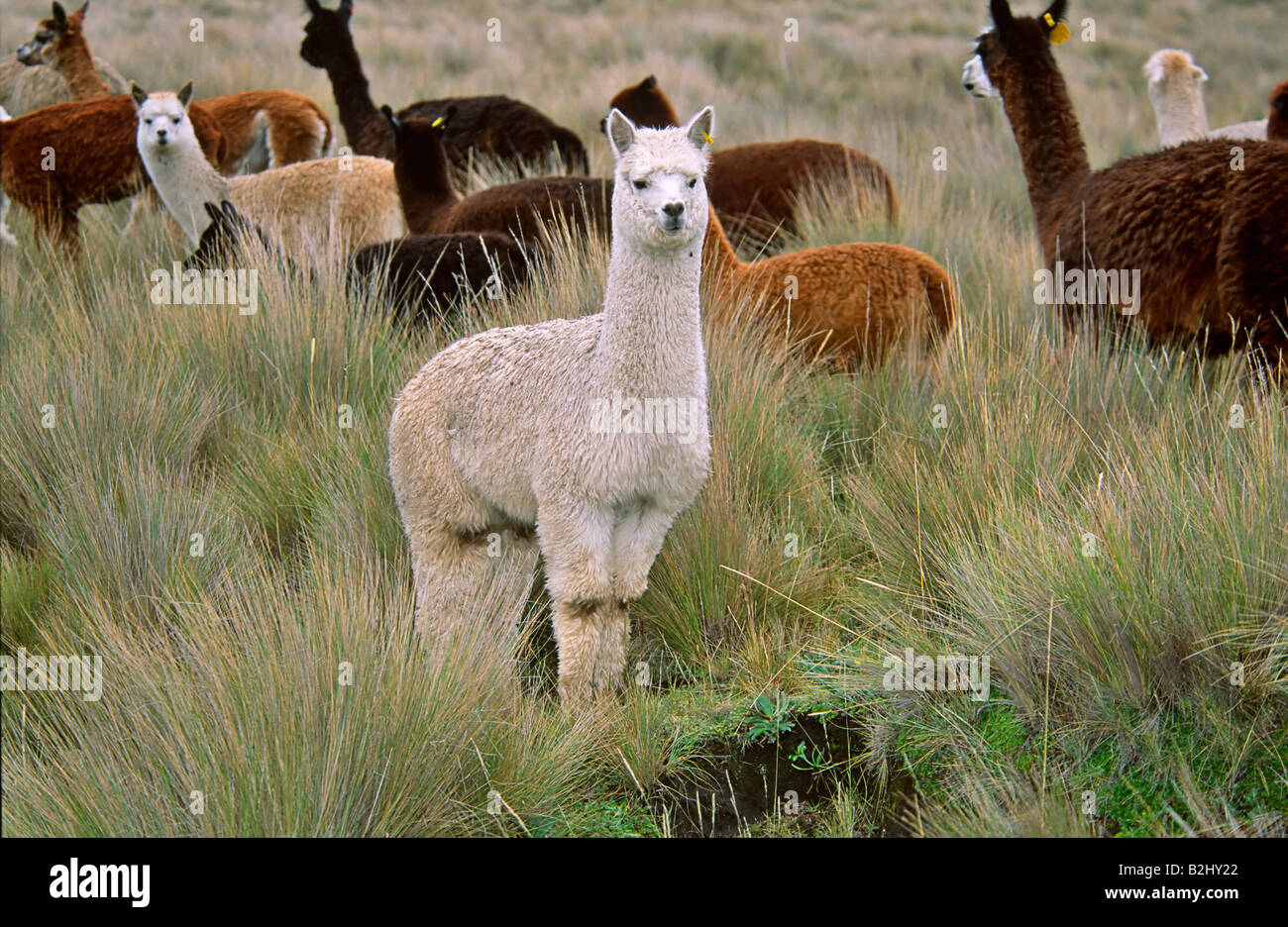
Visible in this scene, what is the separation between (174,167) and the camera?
8.03 m

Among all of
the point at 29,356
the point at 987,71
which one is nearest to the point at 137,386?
the point at 29,356

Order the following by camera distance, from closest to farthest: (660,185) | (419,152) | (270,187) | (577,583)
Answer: (660,185), (577,583), (419,152), (270,187)

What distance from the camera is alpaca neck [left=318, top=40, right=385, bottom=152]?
398 inches

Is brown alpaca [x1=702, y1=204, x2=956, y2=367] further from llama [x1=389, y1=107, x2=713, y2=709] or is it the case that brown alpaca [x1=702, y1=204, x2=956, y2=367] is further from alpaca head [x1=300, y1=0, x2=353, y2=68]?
alpaca head [x1=300, y1=0, x2=353, y2=68]

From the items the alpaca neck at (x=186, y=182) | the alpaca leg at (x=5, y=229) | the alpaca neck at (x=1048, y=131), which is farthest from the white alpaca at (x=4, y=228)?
the alpaca neck at (x=1048, y=131)

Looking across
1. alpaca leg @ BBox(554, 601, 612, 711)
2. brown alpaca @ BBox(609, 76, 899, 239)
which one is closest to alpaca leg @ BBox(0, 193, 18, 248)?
brown alpaca @ BBox(609, 76, 899, 239)

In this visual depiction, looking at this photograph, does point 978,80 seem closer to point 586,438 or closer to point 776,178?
point 776,178

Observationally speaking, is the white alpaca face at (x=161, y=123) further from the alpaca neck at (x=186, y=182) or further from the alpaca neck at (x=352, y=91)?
the alpaca neck at (x=352, y=91)

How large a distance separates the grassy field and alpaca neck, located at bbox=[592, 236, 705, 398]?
821 millimetres

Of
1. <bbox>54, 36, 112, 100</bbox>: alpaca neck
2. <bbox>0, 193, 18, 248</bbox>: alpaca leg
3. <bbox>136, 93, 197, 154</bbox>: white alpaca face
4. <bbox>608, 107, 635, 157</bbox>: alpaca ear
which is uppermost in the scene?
<bbox>54, 36, 112, 100</bbox>: alpaca neck

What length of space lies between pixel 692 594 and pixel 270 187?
5128mm

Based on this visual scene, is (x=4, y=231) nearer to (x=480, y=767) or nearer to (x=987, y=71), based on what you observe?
(x=987, y=71)

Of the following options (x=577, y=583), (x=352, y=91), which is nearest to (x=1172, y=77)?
(x=352, y=91)

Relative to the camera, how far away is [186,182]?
Result: 8102 mm
